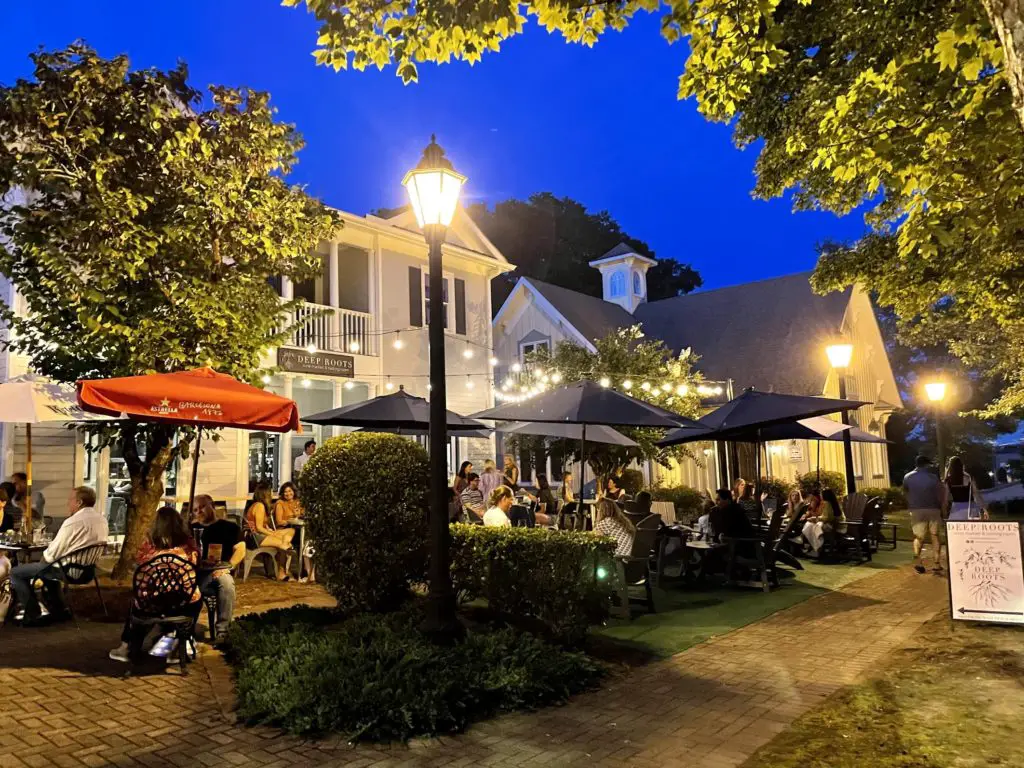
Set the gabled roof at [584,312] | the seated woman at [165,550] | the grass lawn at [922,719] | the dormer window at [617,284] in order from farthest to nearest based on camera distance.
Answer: the dormer window at [617,284]
the gabled roof at [584,312]
the seated woman at [165,550]
the grass lawn at [922,719]

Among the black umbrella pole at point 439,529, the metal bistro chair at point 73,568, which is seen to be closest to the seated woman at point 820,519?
the black umbrella pole at point 439,529

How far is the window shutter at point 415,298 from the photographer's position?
17.5 m

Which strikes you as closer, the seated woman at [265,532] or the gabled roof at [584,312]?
the seated woman at [265,532]

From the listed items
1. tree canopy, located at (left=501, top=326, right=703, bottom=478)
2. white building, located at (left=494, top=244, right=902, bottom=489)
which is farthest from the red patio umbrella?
white building, located at (left=494, top=244, right=902, bottom=489)

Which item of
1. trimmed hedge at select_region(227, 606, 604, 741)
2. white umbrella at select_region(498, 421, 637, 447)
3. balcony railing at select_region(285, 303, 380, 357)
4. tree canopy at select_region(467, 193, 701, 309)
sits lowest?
trimmed hedge at select_region(227, 606, 604, 741)

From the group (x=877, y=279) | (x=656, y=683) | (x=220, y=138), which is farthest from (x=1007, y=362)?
Answer: (x=220, y=138)

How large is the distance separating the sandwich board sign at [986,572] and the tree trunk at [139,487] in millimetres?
9051

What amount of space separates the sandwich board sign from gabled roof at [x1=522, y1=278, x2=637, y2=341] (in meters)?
17.4

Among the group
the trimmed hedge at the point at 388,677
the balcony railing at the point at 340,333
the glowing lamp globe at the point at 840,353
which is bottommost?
the trimmed hedge at the point at 388,677

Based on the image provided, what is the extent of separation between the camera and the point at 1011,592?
7.05 metres

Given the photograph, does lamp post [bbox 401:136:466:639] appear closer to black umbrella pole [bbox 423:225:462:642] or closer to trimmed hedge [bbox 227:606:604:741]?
black umbrella pole [bbox 423:225:462:642]

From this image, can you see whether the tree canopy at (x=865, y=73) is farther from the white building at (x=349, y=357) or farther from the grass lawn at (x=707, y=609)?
the white building at (x=349, y=357)

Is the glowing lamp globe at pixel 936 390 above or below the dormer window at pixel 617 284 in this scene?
below

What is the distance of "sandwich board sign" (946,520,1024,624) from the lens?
7031 mm
